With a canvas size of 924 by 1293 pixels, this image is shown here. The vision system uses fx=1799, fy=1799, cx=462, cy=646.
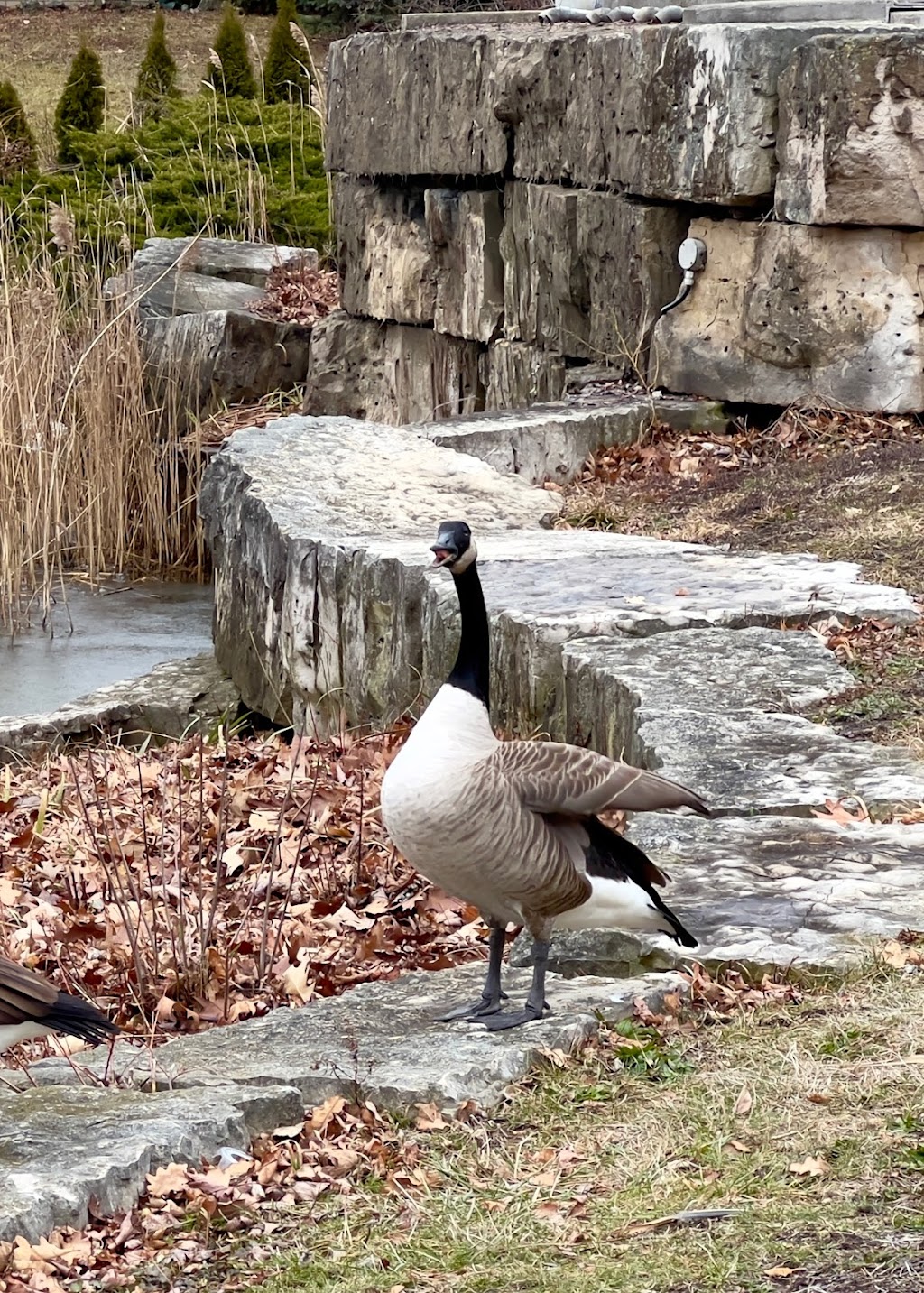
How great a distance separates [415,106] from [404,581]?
246 inches

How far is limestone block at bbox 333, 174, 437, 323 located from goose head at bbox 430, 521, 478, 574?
29.8 ft

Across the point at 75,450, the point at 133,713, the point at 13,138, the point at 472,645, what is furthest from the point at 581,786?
the point at 13,138

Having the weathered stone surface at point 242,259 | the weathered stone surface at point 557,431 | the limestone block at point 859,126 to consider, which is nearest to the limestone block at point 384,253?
the weathered stone surface at point 242,259

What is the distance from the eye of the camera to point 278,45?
2386 centimetres

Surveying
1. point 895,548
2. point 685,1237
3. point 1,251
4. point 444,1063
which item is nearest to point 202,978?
point 444,1063

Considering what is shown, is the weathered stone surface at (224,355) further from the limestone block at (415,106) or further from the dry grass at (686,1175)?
the dry grass at (686,1175)

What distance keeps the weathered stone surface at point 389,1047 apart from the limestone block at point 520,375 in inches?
283

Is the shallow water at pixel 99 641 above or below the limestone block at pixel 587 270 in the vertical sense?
below

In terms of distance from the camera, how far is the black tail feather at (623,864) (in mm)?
3607

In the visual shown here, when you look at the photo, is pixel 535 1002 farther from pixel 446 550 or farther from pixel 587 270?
pixel 587 270

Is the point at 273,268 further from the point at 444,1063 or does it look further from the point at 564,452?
the point at 444,1063

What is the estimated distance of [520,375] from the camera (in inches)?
447

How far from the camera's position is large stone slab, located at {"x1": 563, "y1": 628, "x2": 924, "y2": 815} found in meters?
4.76

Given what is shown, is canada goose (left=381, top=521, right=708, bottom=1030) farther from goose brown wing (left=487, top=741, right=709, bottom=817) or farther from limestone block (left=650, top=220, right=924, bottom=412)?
limestone block (left=650, top=220, right=924, bottom=412)
